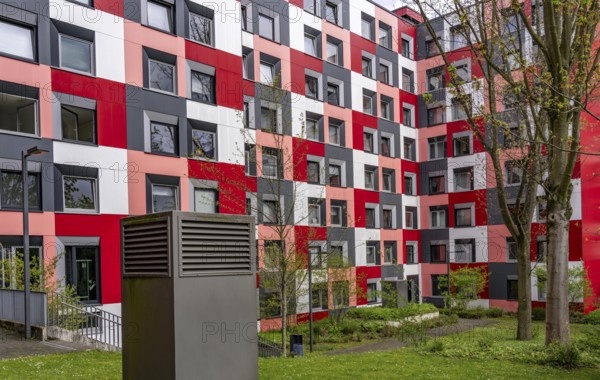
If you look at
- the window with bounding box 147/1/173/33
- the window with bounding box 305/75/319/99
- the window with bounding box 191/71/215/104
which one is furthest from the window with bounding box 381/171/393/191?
the window with bounding box 147/1/173/33

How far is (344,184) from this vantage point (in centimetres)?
3712

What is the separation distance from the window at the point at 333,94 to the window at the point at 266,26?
5.90 meters

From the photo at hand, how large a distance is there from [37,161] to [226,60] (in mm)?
11403

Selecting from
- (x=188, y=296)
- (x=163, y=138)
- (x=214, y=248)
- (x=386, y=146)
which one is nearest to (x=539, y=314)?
(x=386, y=146)

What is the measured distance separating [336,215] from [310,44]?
1162cm

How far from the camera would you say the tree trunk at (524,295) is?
711 inches

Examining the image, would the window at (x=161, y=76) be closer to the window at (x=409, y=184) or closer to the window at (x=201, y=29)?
the window at (x=201, y=29)

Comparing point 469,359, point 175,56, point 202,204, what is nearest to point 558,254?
point 469,359

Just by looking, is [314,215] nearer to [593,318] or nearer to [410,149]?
[410,149]

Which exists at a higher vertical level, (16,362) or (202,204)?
(202,204)

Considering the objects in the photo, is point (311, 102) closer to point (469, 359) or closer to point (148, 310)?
point (469, 359)

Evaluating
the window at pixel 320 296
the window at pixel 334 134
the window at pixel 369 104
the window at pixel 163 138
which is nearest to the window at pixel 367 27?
the window at pixel 369 104

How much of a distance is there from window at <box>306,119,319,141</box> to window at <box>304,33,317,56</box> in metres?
4.56

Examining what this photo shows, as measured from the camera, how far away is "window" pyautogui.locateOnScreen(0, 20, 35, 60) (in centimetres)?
2068
